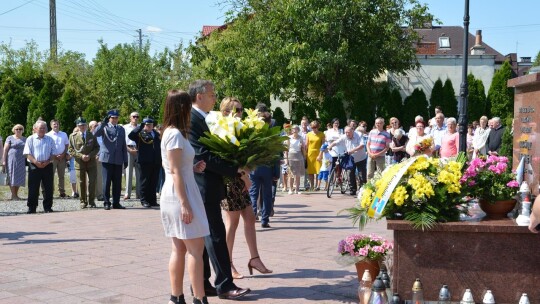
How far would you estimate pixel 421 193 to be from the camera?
546 centimetres

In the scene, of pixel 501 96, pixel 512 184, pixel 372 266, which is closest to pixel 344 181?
pixel 372 266

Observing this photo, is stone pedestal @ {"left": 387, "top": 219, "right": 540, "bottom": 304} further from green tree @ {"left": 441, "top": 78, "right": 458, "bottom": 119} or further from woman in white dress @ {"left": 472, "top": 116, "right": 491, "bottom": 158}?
green tree @ {"left": 441, "top": 78, "right": 458, "bottom": 119}

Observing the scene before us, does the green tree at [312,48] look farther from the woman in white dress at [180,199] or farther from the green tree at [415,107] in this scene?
the woman in white dress at [180,199]

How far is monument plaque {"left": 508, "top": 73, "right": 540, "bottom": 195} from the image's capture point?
265 inches

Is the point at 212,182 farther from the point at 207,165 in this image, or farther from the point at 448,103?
the point at 448,103

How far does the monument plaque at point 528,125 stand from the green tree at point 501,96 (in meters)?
28.8

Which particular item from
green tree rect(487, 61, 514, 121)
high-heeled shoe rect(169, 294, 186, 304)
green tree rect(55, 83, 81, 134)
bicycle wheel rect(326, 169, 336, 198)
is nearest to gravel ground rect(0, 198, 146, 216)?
bicycle wheel rect(326, 169, 336, 198)

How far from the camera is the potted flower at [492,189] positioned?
573cm

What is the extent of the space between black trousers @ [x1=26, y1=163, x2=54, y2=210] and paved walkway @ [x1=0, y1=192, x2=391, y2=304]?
0.68m

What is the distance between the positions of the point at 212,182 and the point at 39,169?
343 inches

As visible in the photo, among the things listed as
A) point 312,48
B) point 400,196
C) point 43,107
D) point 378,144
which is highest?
point 312,48

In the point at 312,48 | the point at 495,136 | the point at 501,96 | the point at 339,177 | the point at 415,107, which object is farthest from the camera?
the point at 501,96

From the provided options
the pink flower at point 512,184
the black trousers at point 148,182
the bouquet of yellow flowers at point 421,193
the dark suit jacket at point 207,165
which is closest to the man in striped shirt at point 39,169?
the black trousers at point 148,182

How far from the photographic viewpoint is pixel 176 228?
5.70 meters
